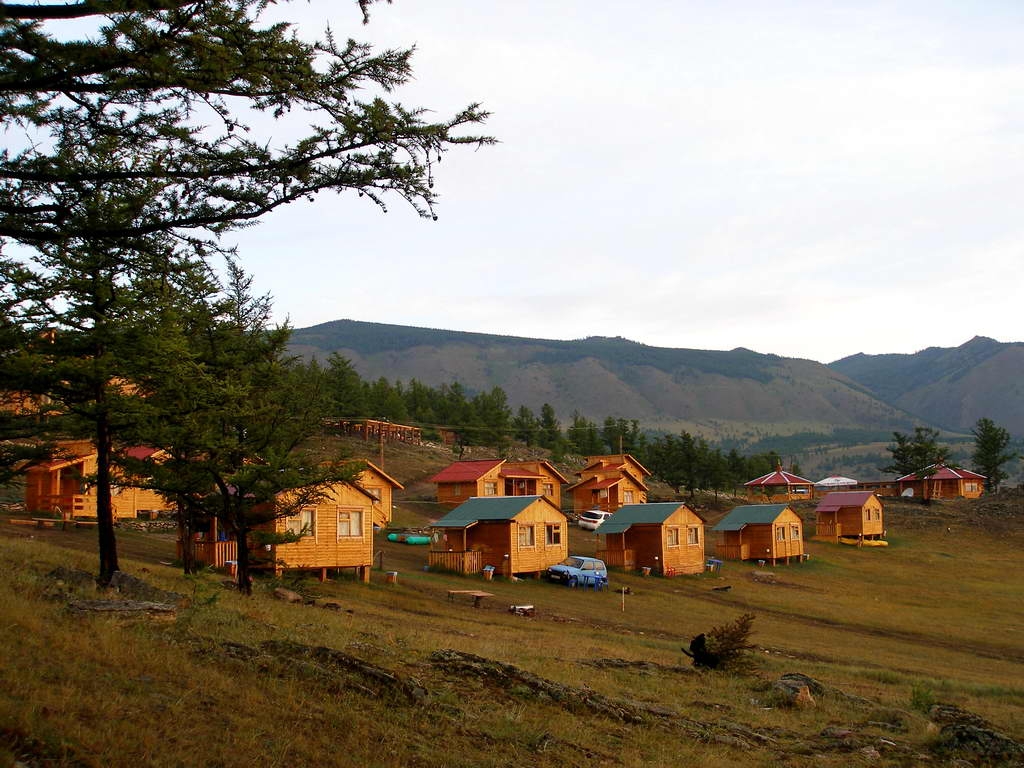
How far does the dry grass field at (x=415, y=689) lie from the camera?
8523 mm

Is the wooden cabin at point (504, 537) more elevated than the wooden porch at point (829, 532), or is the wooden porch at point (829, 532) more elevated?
the wooden cabin at point (504, 537)

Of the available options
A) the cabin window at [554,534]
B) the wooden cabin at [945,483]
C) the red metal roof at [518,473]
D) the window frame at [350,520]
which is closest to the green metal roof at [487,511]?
the cabin window at [554,534]

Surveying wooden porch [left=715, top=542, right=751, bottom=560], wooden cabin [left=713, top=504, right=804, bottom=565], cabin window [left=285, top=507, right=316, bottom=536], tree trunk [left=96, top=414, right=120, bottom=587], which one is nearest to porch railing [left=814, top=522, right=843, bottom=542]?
wooden cabin [left=713, top=504, right=804, bottom=565]

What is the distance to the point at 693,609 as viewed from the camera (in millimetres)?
38781

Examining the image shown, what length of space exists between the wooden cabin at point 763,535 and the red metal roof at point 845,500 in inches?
511

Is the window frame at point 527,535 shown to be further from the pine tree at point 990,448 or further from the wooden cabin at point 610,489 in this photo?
the pine tree at point 990,448

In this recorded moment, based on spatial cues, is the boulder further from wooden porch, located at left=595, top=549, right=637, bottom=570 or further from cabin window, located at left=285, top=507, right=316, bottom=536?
wooden porch, located at left=595, top=549, right=637, bottom=570

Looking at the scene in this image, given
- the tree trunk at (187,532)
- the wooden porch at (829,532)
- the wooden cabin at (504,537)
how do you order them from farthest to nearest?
the wooden porch at (829,532), the wooden cabin at (504,537), the tree trunk at (187,532)

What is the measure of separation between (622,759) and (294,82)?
28.0 feet

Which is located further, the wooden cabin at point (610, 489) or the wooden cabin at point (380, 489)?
the wooden cabin at point (610, 489)

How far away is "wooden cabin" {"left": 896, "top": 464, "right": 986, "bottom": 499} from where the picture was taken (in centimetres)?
9538

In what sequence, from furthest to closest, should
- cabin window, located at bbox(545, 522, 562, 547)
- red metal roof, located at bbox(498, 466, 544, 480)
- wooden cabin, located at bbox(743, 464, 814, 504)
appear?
1. wooden cabin, located at bbox(743, 464, 814, 504)
2. red metal roof, located at bbox(498, 466, 544, 480)
3. cabin window, located at bbox(545, 522, 562, 547)

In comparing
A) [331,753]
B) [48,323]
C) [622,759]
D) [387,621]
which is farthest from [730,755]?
[48,323]

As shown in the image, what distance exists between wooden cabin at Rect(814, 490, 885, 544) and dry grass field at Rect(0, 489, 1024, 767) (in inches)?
1648
